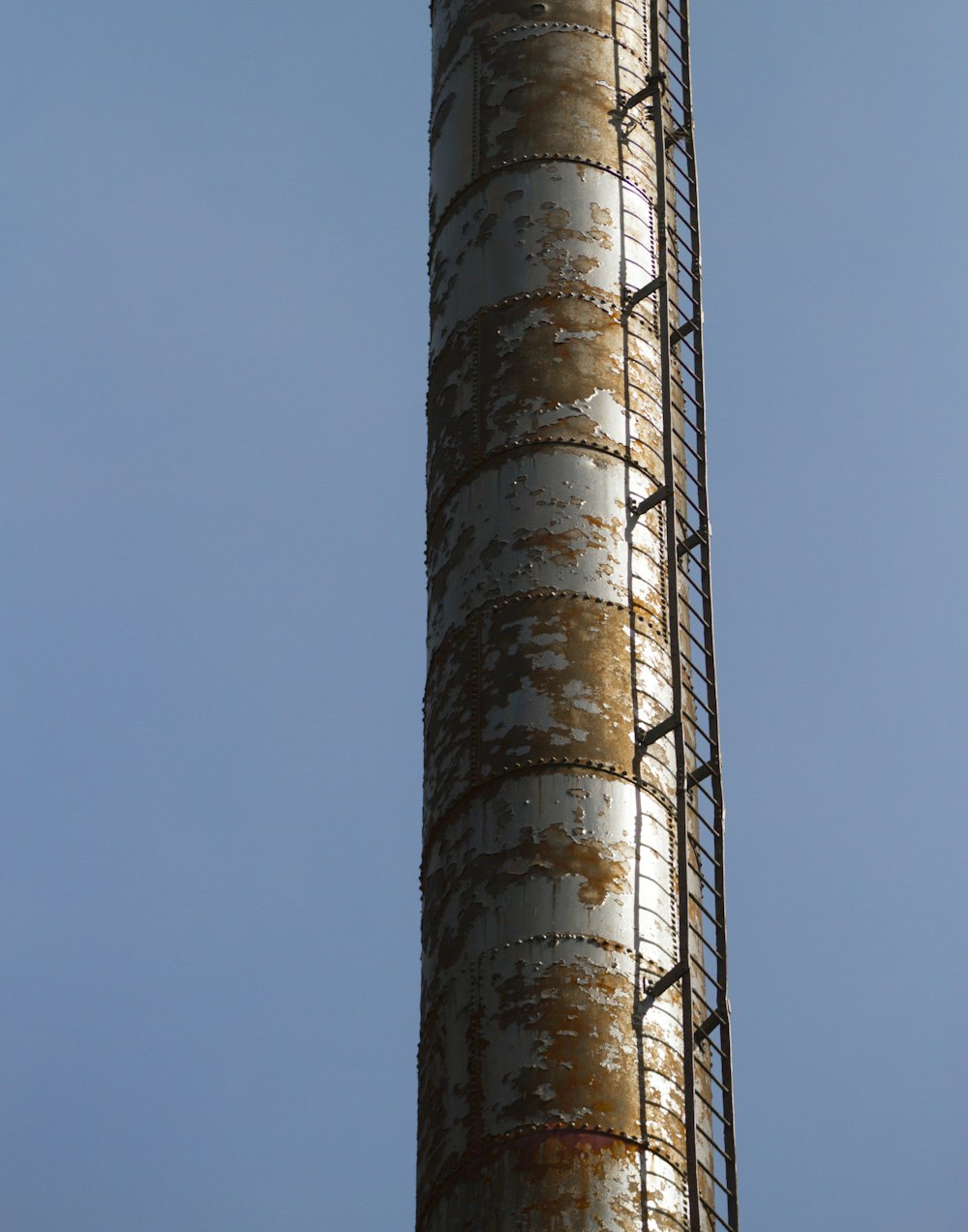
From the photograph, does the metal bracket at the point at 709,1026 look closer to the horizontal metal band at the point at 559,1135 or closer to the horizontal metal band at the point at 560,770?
the horizontal metal band at the point at 559,1135

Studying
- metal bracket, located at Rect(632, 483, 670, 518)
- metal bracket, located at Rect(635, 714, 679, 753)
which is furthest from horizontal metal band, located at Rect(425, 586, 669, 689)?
metal bracket, located at Rect(632, 483, 670, 518)

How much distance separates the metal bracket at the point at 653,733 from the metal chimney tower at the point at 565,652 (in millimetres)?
27

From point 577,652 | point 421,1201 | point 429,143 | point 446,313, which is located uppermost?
point 429,143

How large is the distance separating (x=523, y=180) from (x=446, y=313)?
1324mm

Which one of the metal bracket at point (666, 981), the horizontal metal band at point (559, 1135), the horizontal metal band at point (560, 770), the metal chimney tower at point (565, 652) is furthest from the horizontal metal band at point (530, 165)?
the horizontal metal band at point (559, 1135)

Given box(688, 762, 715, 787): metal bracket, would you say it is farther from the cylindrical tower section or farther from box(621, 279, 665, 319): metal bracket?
box(621, 279, 665, 319): metal bracket

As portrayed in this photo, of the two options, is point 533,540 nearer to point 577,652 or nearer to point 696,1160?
point 577,652

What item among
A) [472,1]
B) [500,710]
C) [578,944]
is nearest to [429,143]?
[472,1]

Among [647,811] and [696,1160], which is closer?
[696,1160]

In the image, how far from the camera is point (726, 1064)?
53.1ft

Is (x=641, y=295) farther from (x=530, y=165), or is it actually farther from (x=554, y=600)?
(x=554, y=600)

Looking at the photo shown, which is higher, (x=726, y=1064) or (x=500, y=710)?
(x=500, y=710)

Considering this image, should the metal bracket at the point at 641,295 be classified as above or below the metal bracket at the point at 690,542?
above

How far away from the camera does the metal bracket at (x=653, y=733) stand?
16.8 metres
